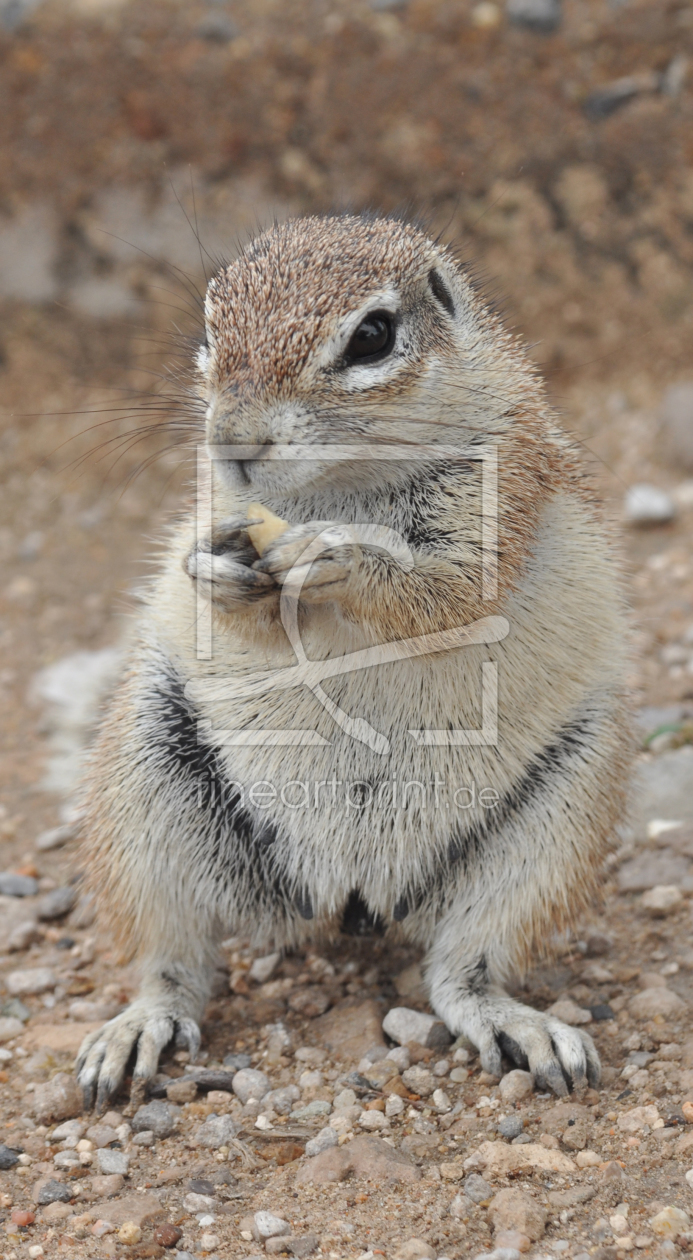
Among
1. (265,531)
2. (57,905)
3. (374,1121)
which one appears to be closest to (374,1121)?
(374,1121)

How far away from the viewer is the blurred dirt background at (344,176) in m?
7.03

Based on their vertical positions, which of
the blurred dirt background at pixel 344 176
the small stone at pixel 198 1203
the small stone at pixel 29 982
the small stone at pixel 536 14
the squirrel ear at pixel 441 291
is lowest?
the small stone at pixel 198 1203

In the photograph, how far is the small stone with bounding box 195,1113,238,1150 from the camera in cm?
302

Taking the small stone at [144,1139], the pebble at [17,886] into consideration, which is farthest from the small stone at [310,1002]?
the pebble at [17,886]

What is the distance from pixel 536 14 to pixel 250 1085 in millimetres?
6296

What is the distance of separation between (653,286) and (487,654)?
15.8ft

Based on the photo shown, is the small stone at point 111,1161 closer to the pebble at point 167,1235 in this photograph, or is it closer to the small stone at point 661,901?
the pebble at point 167,1235

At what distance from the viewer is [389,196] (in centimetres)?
725

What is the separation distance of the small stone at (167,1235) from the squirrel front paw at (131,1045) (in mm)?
646

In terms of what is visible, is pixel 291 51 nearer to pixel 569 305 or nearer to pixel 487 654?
pixel 569 305

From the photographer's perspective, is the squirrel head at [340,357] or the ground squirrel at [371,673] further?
the ground squirrel at [371,673]

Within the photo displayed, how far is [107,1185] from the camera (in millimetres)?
2844

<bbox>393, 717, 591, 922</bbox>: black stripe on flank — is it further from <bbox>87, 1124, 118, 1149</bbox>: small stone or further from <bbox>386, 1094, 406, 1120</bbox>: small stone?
<bbox>87, 1124, 118, 1149</bbox>: small stone

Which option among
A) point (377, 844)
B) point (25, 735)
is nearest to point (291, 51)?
point (25, 735)
